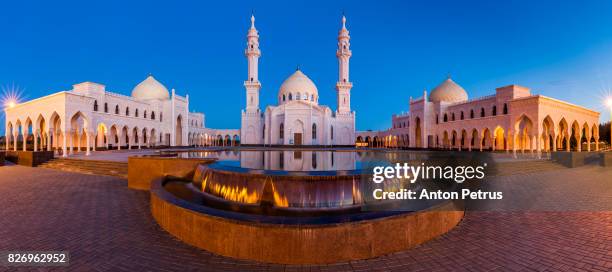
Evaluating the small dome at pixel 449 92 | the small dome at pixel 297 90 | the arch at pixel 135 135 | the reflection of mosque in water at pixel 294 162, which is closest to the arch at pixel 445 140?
the small dome at pixel 449 92

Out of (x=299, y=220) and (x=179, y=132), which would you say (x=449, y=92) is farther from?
(x=179, y=132)

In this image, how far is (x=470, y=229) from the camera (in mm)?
4641

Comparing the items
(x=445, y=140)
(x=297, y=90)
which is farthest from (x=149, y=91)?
(x=445, y=140)

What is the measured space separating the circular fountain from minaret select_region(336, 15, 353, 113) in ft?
111

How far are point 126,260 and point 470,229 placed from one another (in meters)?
5.50

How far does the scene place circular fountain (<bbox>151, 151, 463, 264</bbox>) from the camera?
10.8 feet

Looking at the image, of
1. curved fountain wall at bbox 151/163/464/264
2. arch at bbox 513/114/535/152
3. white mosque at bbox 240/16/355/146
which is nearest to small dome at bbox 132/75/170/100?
white mosque at bbox 240/16/355/146

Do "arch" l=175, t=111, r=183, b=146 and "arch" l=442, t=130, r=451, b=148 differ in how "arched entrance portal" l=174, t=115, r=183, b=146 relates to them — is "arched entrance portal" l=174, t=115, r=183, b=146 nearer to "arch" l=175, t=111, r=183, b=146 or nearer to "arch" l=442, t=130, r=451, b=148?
"arch" l=175, t=111, r=183, b=146

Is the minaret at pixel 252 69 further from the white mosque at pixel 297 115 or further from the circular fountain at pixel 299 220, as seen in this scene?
the circular fountain at pixel 299 220

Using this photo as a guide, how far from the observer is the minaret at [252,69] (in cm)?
3800

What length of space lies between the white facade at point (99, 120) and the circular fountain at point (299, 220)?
2040 cm

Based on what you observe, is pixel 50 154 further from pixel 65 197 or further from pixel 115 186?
pixel 65 197

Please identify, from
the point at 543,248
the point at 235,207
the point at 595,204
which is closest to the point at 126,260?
the point at 235,207

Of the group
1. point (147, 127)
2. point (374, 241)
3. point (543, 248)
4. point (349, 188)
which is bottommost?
point (543, 248)
